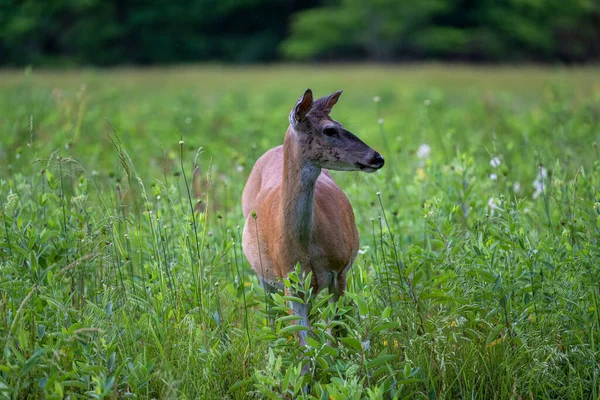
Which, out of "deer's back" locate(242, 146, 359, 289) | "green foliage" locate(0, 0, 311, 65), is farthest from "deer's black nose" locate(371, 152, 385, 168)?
"green foliage" locate(0, 0, 311, 65)

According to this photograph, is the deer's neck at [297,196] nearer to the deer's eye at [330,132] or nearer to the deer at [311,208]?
the deer at [311,208]

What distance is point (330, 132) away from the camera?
3.35 metres

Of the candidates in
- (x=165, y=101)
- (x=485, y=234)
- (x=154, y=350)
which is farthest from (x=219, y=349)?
(x=165, y=101)

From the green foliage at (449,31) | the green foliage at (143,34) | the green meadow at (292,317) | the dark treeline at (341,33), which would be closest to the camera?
the green meadow at (292,317)

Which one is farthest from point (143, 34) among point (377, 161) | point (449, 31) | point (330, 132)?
point (377, 161)

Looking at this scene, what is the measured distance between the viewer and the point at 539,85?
16.2 meters

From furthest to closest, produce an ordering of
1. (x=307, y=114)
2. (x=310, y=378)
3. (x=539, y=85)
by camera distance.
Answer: (x=539, y=85), (x=307, y=114), (x=310, y=378)

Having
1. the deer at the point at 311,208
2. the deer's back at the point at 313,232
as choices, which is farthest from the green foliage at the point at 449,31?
the deer at the point at 311,208

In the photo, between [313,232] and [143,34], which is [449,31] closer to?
[143,34]

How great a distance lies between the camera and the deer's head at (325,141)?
323 cm

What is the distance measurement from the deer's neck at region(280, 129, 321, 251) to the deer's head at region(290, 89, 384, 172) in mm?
48

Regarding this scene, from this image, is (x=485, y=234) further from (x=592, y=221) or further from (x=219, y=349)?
(x=219, y=349)

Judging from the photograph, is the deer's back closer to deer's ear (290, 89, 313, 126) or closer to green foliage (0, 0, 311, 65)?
deer's ear (290, 89, 313, 126)

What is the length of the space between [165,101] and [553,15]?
2704cm
